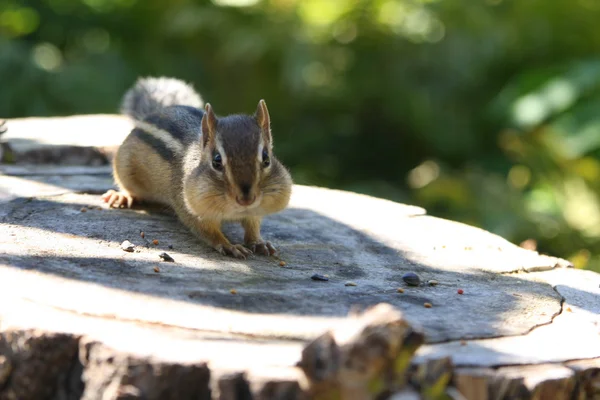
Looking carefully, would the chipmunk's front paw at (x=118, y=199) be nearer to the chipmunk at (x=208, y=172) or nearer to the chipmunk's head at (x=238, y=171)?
the chipmunk at (x=208, y=172)

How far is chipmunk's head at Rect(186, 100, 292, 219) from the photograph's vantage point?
3598 millimetres

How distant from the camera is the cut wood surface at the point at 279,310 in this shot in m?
2.37

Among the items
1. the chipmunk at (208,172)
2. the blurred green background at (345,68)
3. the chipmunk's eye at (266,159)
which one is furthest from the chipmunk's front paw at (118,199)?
the blurred green background at (345,68)

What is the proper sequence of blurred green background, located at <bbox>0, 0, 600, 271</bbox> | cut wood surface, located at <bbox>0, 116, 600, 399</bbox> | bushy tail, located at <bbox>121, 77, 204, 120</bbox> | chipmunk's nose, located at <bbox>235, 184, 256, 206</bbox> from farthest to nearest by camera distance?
1. blurred green background, located at <bbox>0, 0, 600, 271</bbox>
2. bushy tail, located at <bbox>121, 77, 204, 120</bbox>
3. chipmunk's nose, located at <bbox>235, 184, 256, 206</bbox>
4. cut wood surface, located at <bbox>0, 116, 600, 399</bbox>

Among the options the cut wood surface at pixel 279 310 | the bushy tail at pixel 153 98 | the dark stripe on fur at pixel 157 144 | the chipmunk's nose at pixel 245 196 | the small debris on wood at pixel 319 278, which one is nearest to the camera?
the cut wood surface at pixel 279 310

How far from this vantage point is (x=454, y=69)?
838cm

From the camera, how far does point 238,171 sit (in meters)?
3.60

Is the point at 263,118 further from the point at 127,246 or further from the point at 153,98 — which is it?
the point at 153,98

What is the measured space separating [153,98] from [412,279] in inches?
96.4

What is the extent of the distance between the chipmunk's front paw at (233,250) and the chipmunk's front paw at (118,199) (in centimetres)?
89

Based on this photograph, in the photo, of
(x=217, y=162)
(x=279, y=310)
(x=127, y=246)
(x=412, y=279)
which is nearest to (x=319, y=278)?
(x=412, y=279)

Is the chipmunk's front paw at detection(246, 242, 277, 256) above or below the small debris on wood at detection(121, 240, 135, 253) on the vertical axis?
above

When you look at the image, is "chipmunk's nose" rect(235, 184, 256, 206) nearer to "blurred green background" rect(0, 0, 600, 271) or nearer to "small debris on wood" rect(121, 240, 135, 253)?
"small debris on wood" rect(121, 240, 135, 253)

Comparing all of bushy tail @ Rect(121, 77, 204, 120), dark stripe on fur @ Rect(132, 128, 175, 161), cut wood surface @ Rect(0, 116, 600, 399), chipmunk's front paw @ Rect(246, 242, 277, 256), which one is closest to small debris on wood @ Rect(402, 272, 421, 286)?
cut wood surface @ Rect(0, 116, 600, 399)
